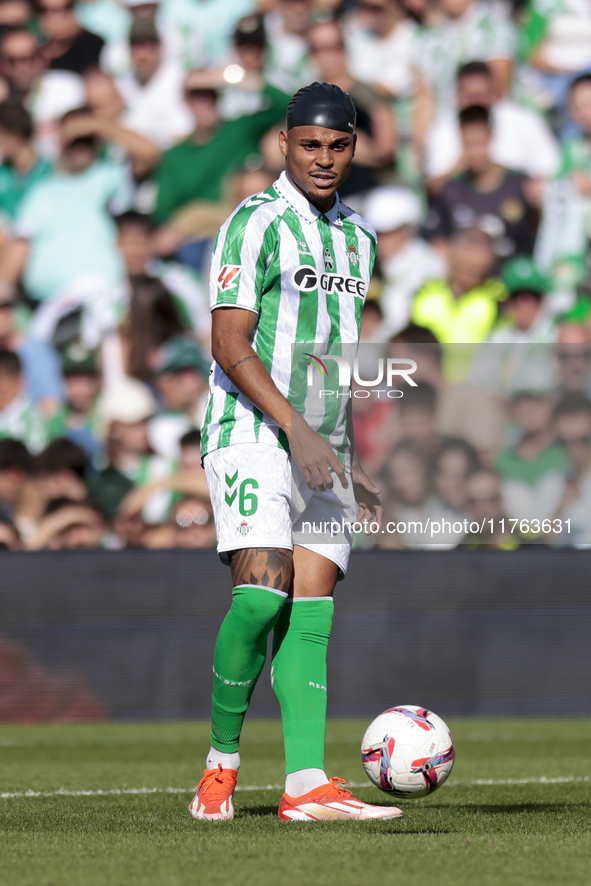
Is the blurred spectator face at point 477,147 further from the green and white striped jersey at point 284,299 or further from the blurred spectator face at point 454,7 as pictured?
the green and white striped jersey at point 284,299

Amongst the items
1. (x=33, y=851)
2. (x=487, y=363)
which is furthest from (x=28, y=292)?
(x=33, y=851)

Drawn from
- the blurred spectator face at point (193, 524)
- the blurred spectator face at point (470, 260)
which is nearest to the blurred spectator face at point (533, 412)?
the blurred spectator face at point (470, 260)

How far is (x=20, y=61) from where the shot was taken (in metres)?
9.31

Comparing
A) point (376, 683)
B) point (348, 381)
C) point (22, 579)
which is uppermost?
point (348, 381)

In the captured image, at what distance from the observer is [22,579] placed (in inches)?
273

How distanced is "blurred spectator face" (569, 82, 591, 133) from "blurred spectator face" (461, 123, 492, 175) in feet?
2.43

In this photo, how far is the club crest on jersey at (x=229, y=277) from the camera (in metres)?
3.17

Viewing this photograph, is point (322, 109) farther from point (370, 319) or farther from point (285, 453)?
point (370, 319)

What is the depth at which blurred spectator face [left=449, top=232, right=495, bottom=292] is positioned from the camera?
8.22 metres

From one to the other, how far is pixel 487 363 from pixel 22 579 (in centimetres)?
289

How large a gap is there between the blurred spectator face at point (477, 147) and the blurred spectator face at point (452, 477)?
3.22 meters

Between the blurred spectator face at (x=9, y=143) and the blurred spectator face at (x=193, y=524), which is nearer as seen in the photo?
the blurred spectator face at (x=193, y=524)

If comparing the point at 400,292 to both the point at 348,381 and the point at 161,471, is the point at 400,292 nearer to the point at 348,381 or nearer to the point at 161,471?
the point at 161,471

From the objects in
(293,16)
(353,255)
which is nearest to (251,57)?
(293,16)
